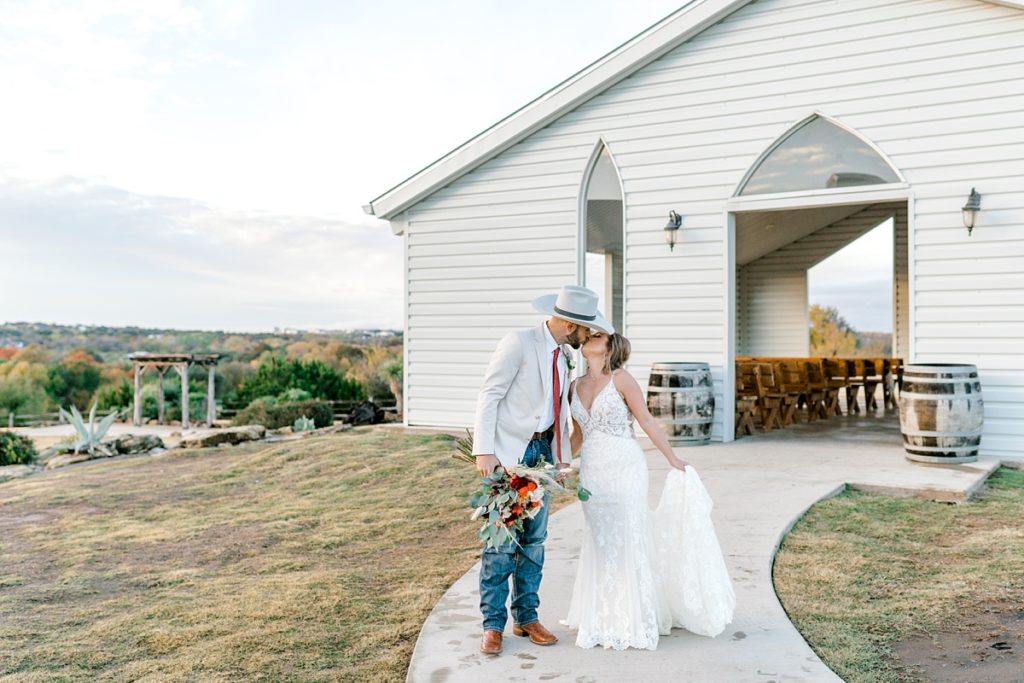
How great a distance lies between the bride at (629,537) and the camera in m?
3.86

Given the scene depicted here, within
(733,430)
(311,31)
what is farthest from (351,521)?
(311,31)

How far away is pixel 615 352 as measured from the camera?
13.1 ft

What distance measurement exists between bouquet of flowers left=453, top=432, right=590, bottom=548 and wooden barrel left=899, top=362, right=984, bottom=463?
586 cm

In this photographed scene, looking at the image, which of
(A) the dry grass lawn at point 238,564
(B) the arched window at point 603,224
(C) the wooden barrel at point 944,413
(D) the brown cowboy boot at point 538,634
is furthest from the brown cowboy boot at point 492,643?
(B) the arched window at point 603,224

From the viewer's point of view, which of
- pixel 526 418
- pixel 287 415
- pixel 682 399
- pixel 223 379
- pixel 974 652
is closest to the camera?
pixel 526 418

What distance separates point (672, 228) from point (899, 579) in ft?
19.0

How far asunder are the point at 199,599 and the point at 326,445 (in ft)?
20.0

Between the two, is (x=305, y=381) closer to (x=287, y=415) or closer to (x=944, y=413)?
(x=287, y=415)

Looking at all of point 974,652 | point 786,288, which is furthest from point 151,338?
point 974,652

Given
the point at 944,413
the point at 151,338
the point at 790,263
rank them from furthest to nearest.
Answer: the point at 151,338, the point at 790,263, the point at 944,413

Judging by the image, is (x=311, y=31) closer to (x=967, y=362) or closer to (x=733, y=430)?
(x=733, y=430)

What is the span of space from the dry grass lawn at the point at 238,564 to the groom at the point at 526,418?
68cm

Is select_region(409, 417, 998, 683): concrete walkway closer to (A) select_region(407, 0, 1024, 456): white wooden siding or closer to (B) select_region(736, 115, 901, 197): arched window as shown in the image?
(A) select_region(407, 0, 1024, 456): white wooden siding

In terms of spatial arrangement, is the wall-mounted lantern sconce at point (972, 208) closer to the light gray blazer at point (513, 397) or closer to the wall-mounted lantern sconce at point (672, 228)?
the wall-mounted lantern sconce at point (672, 228)
